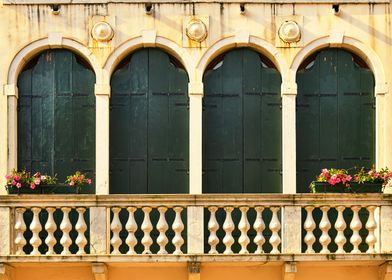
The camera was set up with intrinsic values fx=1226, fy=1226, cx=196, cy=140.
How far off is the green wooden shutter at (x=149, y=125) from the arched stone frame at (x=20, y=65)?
23.6 inches

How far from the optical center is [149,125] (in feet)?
64.4

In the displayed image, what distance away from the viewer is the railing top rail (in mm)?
17719

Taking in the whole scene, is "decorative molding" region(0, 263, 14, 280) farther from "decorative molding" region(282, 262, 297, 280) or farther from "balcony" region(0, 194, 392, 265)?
"decorative molding" region(282, 262, 297, 280)

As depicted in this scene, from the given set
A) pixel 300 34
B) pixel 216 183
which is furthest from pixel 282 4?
pixel 216 183

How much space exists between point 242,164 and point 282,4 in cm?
265

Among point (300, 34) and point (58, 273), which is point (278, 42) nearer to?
point (300, 34)

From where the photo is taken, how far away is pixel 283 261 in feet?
58.0

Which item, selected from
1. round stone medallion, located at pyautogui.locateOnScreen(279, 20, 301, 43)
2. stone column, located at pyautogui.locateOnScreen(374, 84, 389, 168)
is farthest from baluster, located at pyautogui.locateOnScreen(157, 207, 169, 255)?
stone column, located at pyautogui.locateOnScreen(374, 84, 389, 168)

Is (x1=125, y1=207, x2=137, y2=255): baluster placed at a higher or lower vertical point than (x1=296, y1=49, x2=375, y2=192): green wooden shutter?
lower

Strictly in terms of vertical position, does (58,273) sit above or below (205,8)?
below

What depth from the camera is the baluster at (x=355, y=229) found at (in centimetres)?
1775

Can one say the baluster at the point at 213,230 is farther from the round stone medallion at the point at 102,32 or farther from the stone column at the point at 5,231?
the round stone medallion at the point at 102,32

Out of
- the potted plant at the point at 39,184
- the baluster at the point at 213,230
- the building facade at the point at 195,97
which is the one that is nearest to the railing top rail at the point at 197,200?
the baluster at the point at 213,230

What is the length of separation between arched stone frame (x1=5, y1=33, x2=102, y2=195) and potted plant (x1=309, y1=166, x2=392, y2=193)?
395 centimetres
